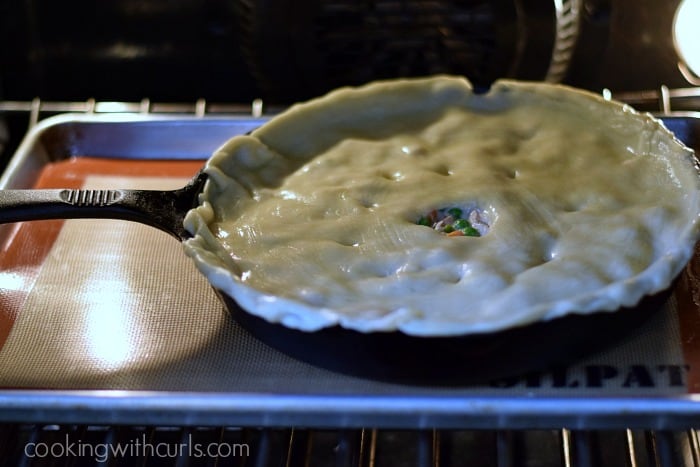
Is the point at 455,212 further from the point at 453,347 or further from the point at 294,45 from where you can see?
the point at 294,45

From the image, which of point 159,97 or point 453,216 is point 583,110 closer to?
point 453,216

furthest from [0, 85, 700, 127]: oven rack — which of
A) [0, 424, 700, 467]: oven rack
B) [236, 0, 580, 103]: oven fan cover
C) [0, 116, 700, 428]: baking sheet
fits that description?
[0, 424, 700, 467]: oven rack

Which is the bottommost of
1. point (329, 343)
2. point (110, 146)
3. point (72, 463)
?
point (72, 463)

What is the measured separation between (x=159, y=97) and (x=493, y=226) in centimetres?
111

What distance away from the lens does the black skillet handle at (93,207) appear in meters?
1.19

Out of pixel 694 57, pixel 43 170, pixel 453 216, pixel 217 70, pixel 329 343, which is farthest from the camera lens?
pixel 217 70

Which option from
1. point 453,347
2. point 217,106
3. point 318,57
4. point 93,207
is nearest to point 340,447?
point 453,347

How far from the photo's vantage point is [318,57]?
1.71 m

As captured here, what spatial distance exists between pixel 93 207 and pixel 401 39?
31.3 inches

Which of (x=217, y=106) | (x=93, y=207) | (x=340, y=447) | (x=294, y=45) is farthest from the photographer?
(x=217, y=106)

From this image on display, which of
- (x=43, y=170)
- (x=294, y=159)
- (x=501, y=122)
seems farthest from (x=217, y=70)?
(x=501, y=122)

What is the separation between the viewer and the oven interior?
4.71 feet

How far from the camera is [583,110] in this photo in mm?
1418

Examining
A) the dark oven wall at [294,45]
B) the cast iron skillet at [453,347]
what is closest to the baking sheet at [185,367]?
the cast iron skillet at [453,347]
